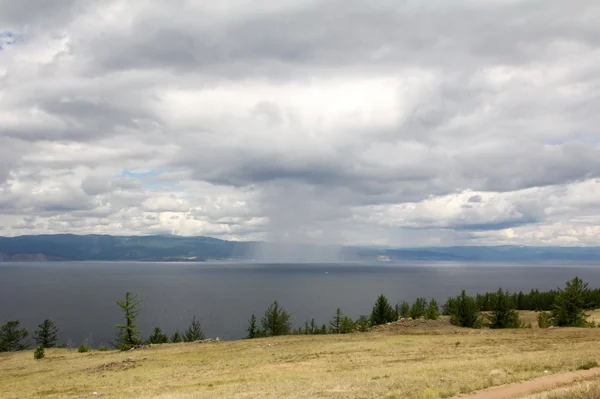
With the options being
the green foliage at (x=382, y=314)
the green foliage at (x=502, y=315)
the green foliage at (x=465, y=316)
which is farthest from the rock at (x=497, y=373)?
the green foliage at (x=382, y=314)

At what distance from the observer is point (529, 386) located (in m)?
20.7

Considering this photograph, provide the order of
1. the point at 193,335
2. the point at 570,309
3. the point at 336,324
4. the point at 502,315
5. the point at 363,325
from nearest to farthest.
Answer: the point at 570,309 → the point at 502,315 → the point at 363,325 → the point at 193,335 → the point at 336,324

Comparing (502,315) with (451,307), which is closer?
(502,315)

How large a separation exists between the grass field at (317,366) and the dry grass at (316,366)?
0.28ft

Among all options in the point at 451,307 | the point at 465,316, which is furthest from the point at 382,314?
the point at 451,307

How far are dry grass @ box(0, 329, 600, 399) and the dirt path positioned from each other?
0.83 m

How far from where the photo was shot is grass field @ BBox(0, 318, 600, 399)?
25.0 meters

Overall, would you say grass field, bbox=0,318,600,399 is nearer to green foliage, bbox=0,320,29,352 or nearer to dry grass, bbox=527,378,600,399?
dry grass, bbox=527,378,600,399

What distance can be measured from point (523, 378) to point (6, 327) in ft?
387

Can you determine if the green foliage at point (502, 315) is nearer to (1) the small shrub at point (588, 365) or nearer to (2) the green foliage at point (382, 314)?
(2) the green foliage at point (382, 314)

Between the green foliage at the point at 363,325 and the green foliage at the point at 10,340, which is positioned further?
the green foliage at the point at 10,340

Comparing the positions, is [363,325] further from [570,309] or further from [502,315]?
[570,309]

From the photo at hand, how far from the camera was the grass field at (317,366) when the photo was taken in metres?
25.0

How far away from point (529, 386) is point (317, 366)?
1831 centimetres
